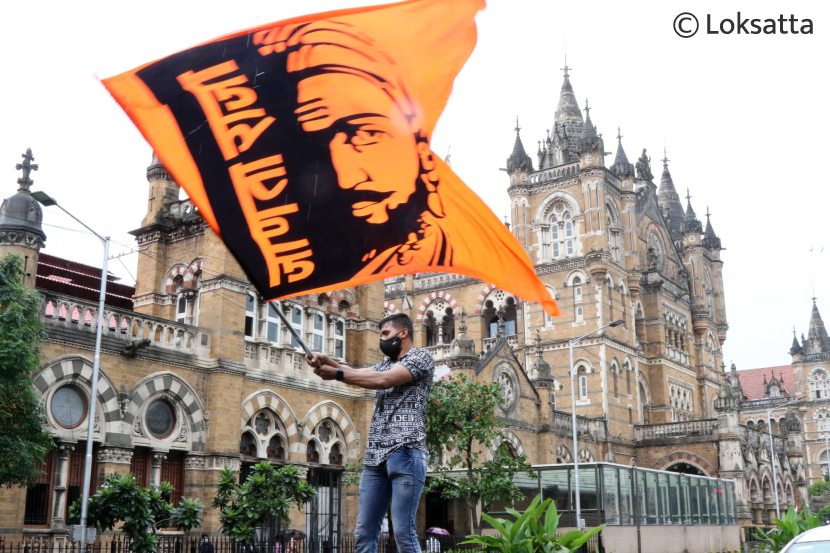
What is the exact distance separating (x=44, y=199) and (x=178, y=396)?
5.96 m

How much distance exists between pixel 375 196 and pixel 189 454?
52.0ft

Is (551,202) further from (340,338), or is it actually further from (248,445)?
(248,445)

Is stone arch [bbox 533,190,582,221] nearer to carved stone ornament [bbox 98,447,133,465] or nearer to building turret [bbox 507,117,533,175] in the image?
building turret [bbox 507,117,533,175]

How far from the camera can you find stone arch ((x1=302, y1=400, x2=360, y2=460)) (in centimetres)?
2434

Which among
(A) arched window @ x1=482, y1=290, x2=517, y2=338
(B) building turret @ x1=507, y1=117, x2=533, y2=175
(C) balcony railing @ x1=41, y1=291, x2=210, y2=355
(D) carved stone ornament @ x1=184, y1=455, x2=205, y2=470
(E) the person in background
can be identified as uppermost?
(B) building turret @ x1=507, y1=117, x2=533, y2=175

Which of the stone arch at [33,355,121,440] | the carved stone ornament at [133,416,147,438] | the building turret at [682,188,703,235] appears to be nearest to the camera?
the stone arch at [33,355,121,440]

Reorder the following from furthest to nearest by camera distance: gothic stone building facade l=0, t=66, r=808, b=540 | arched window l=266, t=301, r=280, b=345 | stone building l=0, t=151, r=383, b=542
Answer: arched window l=266, t=301, r=280, b=345
gothic stone building facade l=0, t=66, r=808, b=540
stone building l=0, t=151, r=383, b=542

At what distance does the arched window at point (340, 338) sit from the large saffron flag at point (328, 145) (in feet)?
62.9

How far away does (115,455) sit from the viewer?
64.0 feet

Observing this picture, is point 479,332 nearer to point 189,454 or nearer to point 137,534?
point 189,454

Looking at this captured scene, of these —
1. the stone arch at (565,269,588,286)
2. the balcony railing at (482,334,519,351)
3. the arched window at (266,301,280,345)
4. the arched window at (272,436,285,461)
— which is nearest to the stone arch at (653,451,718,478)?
the balcony railing at (482,334,519,351)

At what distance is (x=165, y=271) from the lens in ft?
81.2

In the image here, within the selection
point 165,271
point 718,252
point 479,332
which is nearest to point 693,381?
point 718,252

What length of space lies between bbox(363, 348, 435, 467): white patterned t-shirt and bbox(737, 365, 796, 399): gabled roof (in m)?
112
